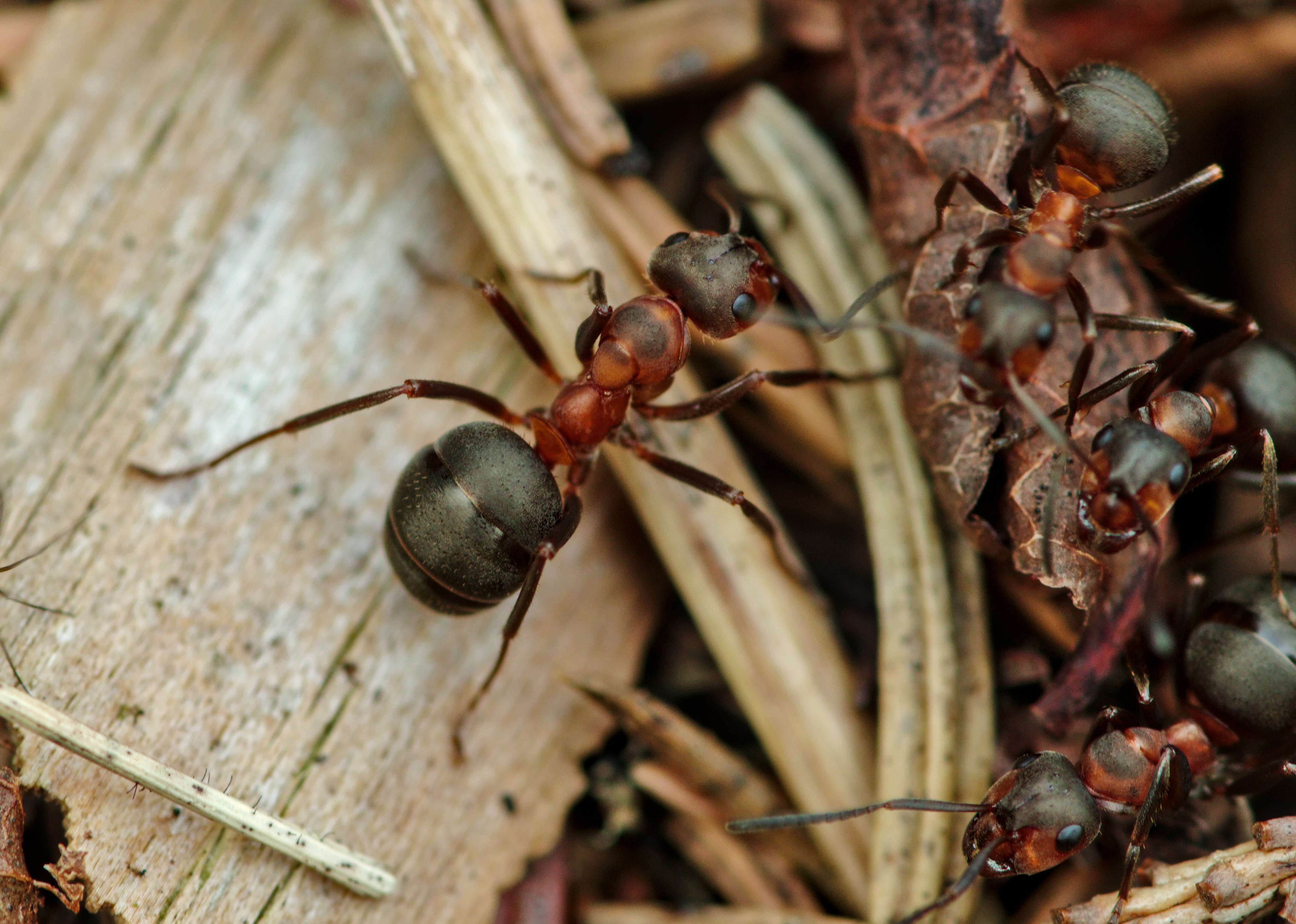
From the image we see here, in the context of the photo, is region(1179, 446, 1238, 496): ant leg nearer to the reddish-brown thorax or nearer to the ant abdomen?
the reddish-brown thorax

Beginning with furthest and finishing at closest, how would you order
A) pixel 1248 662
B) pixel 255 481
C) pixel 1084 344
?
pixel 255 481 < pixel 1084 344 < pixel 1248 662

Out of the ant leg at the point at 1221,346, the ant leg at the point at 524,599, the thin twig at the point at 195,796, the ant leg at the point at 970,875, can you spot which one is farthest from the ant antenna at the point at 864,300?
the thin twig at the point at 195,796

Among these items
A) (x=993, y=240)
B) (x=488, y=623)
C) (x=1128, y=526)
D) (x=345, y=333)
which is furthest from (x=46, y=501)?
(x=1128, y=526)

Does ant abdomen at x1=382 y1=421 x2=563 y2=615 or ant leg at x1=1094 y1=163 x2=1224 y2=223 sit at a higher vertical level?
ant abdomen at x1=382 y1=421 x2=563 y2=615

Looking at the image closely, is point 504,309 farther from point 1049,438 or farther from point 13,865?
point 13,865

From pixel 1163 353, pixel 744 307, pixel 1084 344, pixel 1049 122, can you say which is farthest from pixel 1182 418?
pixel 744 307

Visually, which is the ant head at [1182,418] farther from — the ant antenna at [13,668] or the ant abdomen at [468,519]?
the ant antenna at [13,668]

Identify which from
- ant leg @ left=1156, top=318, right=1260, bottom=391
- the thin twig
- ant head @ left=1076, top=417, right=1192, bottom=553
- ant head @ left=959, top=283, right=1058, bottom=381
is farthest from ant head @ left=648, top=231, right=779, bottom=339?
the thin twig
